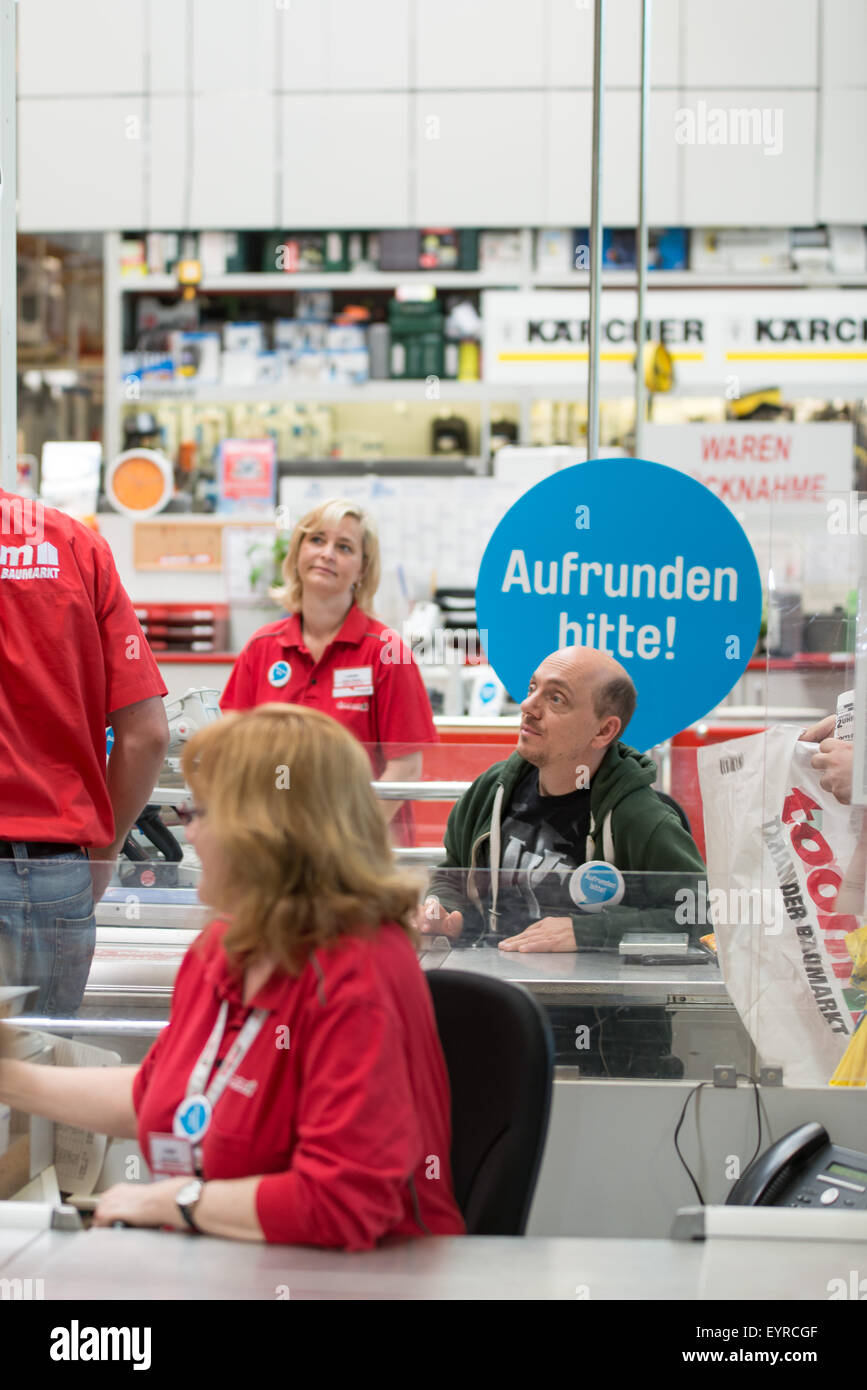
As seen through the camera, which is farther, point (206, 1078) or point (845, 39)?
point (845, 39)

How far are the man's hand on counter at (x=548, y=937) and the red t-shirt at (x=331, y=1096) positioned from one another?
21.3 inches

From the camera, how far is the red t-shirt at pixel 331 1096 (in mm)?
1321

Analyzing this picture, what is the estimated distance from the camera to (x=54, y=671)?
7.73 ft

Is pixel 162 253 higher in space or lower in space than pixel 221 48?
lower

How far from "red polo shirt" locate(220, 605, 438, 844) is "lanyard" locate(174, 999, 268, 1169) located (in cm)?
183

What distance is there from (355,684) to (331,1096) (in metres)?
2.04

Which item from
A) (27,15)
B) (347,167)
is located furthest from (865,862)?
(27,15)

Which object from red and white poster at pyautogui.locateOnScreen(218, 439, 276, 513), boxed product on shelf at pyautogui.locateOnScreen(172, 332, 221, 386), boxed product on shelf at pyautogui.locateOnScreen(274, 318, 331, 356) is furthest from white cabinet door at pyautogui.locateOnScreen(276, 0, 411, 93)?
red and white poster at pyautogui.locateOnScreen(218, 439, 276, 513)

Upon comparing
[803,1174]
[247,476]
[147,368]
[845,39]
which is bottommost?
[803,1174]

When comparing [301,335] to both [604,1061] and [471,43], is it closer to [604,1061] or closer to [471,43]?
[471,43]

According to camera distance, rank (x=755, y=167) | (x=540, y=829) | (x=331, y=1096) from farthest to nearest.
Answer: (x=755, y=167)
(x=540, y=829)
(x=331, y=1096)

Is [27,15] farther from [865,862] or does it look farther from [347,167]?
[865,862]

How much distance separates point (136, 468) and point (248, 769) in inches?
264

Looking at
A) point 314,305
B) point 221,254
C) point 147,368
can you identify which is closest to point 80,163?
point 221,254
